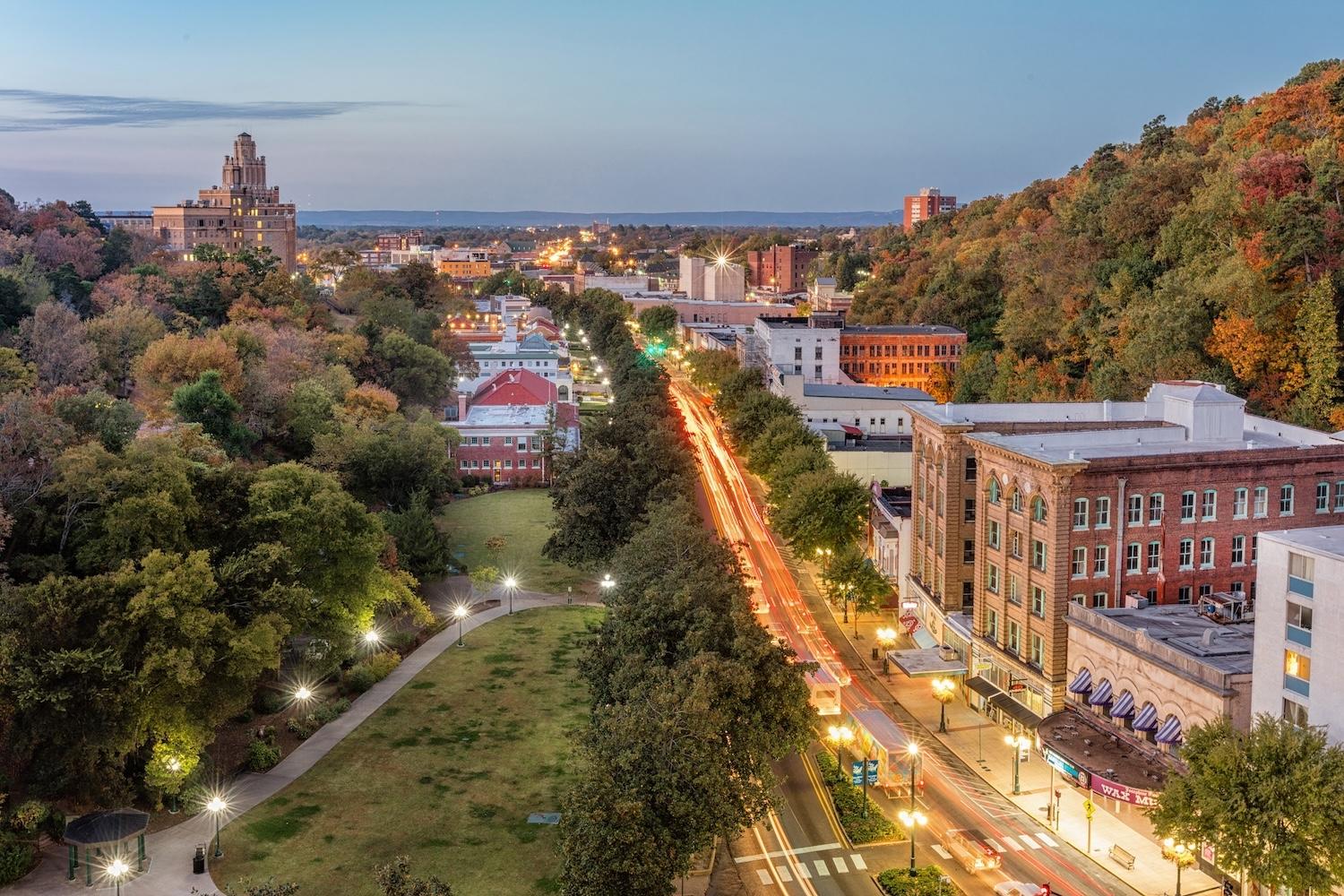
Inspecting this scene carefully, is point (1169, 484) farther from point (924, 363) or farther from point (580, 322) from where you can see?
point (580, 322)

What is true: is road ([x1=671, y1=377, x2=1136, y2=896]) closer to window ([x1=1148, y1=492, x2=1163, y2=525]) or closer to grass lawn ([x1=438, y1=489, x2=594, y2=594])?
grass lawn ([x1=438, y1=489, x2=594, y2=594])

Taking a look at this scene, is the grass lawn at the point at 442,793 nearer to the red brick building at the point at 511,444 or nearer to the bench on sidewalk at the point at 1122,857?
the bench on sidewalk at the point at 1122,857

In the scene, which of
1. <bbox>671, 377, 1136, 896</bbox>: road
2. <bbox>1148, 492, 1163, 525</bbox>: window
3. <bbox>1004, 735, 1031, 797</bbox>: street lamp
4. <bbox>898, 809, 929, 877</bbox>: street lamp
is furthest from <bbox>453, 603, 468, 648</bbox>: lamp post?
<bbox>1148, 492, 1163, 525</bbox>: window

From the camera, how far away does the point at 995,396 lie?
342ft

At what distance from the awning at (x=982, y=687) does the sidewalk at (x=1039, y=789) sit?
2.95 feet

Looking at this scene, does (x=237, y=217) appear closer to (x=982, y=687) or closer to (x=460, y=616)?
(x=460, y=616)

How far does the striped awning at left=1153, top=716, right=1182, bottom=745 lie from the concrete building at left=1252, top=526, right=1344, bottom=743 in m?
3.24

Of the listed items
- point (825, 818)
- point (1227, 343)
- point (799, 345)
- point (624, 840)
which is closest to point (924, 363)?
point (799, 345)

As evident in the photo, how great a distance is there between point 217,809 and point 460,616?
22.7m

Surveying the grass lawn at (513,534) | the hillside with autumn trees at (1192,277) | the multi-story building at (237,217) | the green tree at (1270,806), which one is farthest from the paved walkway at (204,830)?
the multi-story building at (237,217)

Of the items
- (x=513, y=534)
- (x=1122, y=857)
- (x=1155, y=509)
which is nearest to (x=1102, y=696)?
(x=1122, y=857)

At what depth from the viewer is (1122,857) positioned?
3444 centimetres

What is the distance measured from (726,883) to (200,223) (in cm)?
16304

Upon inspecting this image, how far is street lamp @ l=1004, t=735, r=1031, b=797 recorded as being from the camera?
39.7m
